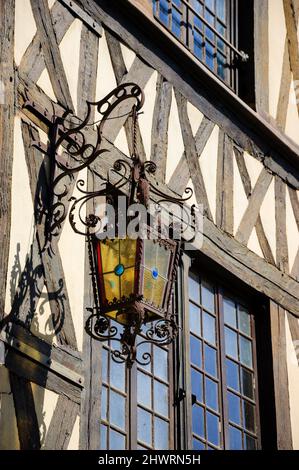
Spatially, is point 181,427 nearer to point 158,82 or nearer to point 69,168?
point 69,168

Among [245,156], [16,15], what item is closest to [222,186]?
[245,156]

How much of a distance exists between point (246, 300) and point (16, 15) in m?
2.83

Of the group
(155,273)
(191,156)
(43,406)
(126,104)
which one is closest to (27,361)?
(43,406)

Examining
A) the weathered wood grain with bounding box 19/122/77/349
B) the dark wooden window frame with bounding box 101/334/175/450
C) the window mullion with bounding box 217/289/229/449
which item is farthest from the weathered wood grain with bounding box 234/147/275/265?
the weathered wood grain with bounding box 19/122/77/349

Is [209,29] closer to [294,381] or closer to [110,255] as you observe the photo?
[294,381]

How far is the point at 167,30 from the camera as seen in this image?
10.2 meters

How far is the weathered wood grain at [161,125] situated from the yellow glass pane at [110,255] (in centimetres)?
180

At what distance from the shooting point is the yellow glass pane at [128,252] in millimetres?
7953

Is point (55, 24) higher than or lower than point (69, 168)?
higher

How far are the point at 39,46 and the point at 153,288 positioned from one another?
5.94ft

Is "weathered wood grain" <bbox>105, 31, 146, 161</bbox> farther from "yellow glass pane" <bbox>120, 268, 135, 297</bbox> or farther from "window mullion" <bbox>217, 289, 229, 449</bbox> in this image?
"yellow glass pane" <bbox>120, 268, 135, 297</bbox>

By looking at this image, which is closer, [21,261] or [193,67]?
[21,261]

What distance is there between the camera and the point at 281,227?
36.4ft

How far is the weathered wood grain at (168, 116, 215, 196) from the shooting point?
9.95m
